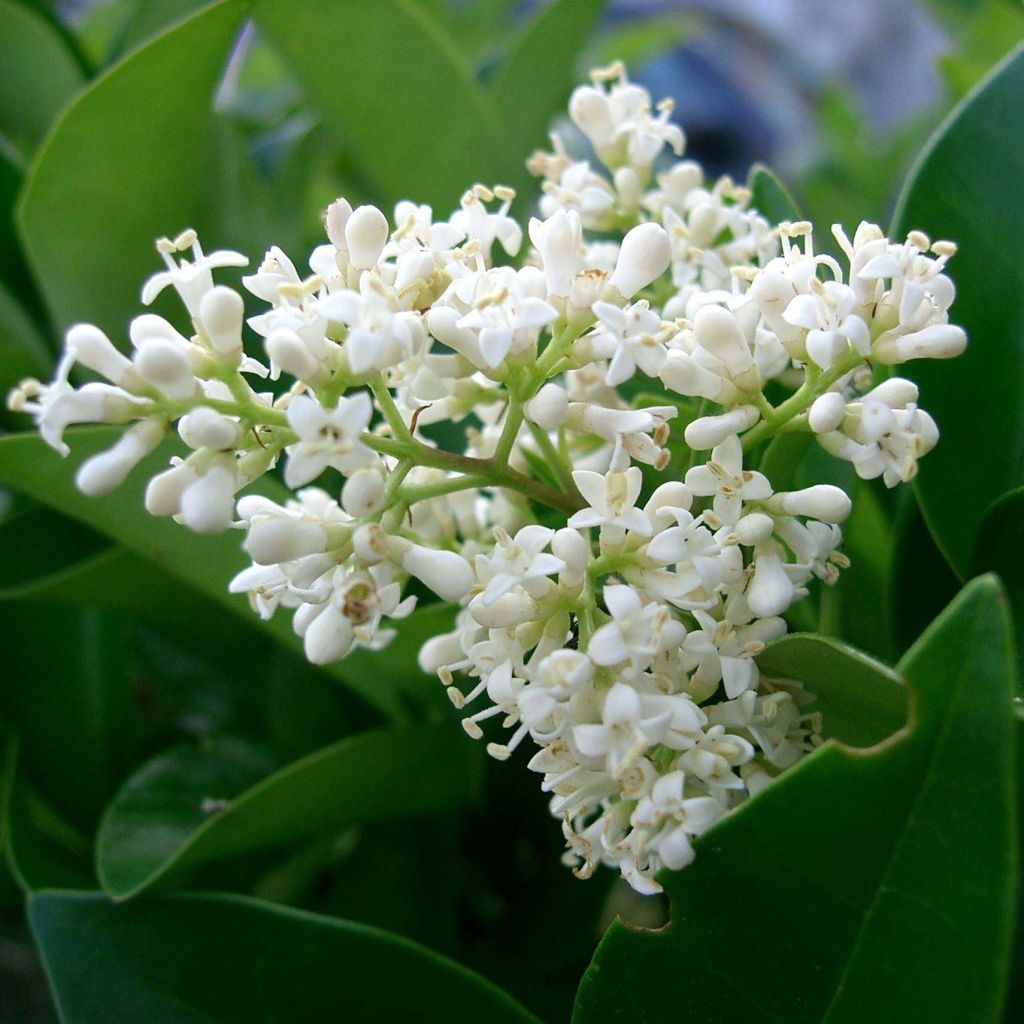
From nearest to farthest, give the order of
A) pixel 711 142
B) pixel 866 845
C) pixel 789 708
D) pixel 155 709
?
1. pixel 866 845
2. pixel 789 708
3. pixel 155 709
4. pixel 711 142

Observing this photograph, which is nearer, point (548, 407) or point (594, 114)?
point (548, 407)

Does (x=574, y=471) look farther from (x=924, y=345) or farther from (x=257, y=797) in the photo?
(x=257, y=797)

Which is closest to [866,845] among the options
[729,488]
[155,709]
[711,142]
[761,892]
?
[761,892]

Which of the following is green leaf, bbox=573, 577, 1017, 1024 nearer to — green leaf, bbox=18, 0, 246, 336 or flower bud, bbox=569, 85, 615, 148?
flower bud, bbox=569, 85, 615, 148

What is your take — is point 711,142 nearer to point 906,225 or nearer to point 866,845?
point 906,225

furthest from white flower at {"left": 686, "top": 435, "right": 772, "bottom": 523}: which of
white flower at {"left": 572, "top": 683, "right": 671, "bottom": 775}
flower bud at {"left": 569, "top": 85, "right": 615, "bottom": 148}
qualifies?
flower bud at {"left": 569, "top": 85, "right": 615, "bottom": 148}

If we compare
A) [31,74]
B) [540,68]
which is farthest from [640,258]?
[31,74]

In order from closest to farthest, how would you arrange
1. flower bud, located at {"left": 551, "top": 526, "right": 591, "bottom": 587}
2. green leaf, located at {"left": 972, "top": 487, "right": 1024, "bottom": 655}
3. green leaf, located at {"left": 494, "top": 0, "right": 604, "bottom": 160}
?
flower bud, located at {"left": 551, "top": 526, "right": 591, "bottom": 587}, green leaf, located at {"left": 972, "top": 487, "right": 1024, "bottom": 655}, green leaf, located at {"left": 494, "top": 0, "right": 604, "bottom": 160}
